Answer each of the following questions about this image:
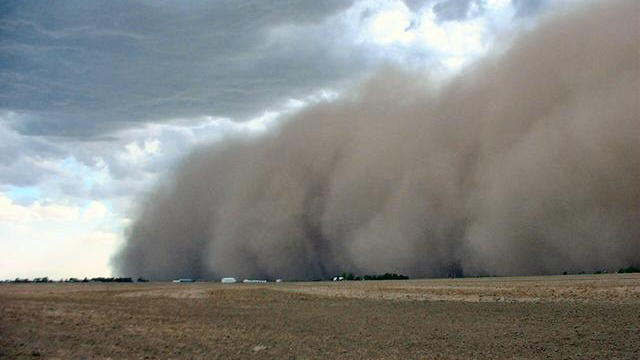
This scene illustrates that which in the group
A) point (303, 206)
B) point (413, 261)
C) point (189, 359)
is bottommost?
point (189, 359)

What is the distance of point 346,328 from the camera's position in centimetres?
1677

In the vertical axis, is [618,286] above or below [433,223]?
below

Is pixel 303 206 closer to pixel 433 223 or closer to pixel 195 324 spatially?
pixel 433 223

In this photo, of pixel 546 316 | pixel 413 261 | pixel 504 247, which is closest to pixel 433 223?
pixel 413 261

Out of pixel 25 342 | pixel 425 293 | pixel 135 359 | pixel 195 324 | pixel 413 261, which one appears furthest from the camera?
pixel 413 261

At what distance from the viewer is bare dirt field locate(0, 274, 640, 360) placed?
12531 millimetres

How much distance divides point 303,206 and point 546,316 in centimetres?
5737

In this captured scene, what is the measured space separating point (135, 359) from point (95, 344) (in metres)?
2.03

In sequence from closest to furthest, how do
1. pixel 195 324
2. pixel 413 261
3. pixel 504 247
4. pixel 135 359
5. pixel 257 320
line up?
pixel 135 359
pixel 195 324
pixel 257 320
pixel 504 247
pixel 413 261

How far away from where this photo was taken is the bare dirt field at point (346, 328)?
41.1ft

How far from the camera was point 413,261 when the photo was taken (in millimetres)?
58812

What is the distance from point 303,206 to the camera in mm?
75250

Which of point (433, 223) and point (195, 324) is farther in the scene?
point (433, 223)

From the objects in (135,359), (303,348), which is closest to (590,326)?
(303,348)
